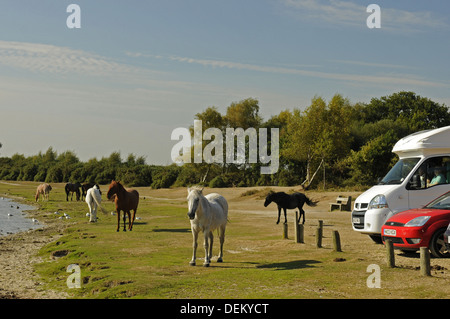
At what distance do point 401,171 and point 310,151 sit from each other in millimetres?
40460

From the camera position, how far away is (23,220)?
37500 millimetres

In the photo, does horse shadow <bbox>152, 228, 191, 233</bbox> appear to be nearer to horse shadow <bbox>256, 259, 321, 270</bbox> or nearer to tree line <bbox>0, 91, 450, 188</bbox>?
horse shadow <bbox>256, 259, 321, 270</bbox>

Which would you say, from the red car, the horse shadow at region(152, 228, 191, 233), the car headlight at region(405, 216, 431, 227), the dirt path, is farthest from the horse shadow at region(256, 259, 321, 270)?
the horse shadow at region(152, 228, 191, 233)

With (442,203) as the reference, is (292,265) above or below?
below

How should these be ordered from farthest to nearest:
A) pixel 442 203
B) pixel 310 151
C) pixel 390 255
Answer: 1. pixel 310 151
2. pixel 442 203
3. pixel 390 255

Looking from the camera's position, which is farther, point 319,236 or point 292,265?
point 319,236

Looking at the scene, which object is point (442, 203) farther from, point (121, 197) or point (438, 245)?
point (121, 197)

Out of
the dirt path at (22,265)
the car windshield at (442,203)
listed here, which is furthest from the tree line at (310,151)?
the car windshield at (442,203)

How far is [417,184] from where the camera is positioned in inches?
720

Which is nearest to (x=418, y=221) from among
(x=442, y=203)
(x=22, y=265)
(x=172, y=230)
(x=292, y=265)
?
(x=442, y=203)

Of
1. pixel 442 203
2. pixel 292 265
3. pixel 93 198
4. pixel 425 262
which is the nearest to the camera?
pixel 425 262

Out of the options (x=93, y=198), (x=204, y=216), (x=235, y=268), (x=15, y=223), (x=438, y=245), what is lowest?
(x=15, y=223)

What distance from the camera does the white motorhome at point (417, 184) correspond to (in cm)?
1808

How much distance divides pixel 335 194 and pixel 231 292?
38.5m
